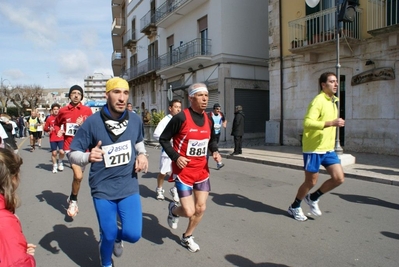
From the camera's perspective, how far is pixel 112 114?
3176mm

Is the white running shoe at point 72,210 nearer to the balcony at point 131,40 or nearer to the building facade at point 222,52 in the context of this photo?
the building facade at point 222,52

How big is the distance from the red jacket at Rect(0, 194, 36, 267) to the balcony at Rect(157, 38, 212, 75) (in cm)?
1855

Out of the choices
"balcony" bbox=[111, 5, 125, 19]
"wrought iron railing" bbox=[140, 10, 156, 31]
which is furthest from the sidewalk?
"balcony" bbox=[111, 5, 125, 19]

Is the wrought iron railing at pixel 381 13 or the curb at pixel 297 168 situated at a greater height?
the wrought iron railing at pixel 381 13

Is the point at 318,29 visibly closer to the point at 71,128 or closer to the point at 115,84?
the point at 71,128

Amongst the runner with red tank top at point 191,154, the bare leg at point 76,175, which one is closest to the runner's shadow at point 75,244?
the bare leg at point 76,175

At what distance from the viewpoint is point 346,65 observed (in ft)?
42.4

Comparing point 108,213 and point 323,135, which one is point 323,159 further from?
point 108,213

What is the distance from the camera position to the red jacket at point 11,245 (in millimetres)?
1573

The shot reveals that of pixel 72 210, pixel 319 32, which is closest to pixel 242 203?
pixel 72 210

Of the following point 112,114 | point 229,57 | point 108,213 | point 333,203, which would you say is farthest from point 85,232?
point 229,57

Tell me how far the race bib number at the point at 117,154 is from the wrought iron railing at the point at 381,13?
434 inches

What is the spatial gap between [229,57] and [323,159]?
15.4m

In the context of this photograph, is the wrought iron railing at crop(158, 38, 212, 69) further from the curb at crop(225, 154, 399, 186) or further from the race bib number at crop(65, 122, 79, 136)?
the race bib number at crop(65, 122, 79, 136)
